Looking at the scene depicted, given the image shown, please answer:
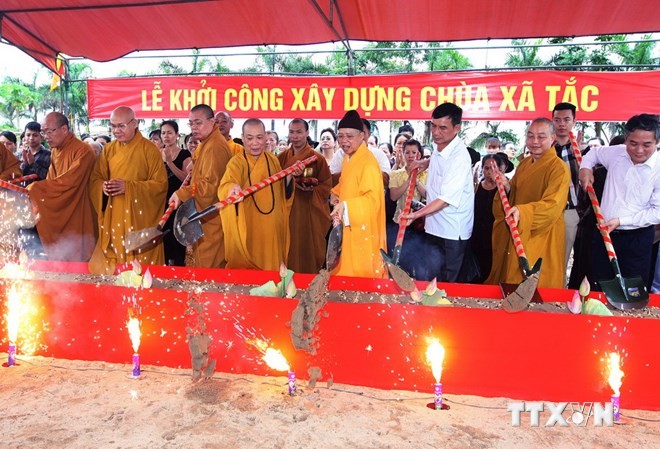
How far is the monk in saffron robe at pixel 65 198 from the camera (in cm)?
448

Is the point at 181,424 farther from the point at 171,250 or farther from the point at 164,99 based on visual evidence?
the point at 164,99

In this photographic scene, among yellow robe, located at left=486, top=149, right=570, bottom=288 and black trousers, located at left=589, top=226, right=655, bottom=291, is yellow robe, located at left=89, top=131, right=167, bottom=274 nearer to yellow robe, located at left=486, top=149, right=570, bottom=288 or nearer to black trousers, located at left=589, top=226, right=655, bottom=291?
yellow robe, located at left=486, top=149, right=570, bottom=288

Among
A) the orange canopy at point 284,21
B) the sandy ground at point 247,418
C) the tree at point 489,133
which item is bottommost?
the sandy ground at point 247,418

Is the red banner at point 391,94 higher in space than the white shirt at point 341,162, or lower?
higher

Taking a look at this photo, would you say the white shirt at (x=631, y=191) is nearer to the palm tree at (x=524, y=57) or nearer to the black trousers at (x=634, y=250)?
the black trousers at (x=634, y=250)

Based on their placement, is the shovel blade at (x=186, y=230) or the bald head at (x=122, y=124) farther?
the bald head at (x=122, y=124)

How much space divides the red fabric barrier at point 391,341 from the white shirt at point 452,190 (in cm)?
120

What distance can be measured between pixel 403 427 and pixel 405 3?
393 centimetres

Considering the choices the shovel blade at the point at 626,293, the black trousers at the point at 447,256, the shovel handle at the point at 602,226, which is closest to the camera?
the shovel blade at the point at 626,293

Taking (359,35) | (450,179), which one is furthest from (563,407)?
(359,35)

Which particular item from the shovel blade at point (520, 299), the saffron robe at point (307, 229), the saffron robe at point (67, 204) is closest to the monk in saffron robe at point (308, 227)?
the saffron robe at point (307, 229)

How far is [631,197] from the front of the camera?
3.54m

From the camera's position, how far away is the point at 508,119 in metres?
5.52

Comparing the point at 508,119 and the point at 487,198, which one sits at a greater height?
the point at 508,119
